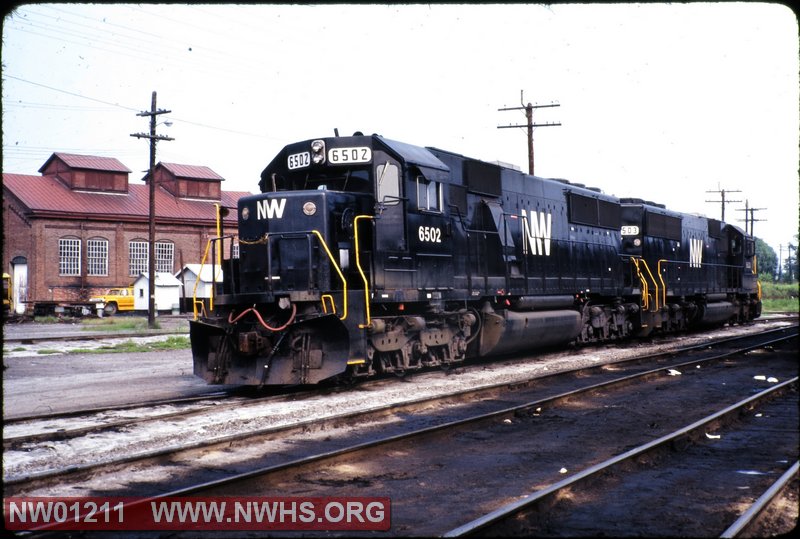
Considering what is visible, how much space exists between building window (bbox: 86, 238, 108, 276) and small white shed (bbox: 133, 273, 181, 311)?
2.97 meters

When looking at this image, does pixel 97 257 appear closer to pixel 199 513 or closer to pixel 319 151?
pixel 319 151

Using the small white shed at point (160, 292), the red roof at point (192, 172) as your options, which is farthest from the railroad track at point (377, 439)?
the red roof at point (192, 172)

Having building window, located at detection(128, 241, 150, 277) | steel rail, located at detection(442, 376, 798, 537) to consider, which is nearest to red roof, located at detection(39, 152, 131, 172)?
building window, located at detection(128, 241, 150, 277)

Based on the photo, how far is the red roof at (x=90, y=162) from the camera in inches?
2071

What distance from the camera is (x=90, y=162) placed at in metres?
53.2

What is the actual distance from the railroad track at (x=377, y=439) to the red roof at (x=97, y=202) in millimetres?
36469

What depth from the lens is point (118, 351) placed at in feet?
68.2

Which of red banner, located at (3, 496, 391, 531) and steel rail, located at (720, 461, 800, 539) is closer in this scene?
steel rail, located at (720, 461, 800, 539)

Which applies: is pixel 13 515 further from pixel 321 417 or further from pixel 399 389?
pixel 399 389

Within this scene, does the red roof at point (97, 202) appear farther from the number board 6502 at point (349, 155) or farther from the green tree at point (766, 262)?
the green tree at point (766, 262)

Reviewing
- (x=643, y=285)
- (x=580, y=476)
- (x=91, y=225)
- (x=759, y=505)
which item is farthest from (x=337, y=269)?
(x=91, y=225)

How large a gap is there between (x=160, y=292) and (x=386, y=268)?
40169 mm

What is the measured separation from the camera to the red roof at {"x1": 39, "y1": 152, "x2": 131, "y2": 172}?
52.6 meters

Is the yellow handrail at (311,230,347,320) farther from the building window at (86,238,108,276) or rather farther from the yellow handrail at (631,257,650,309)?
the building window at (86,238,108,276)
